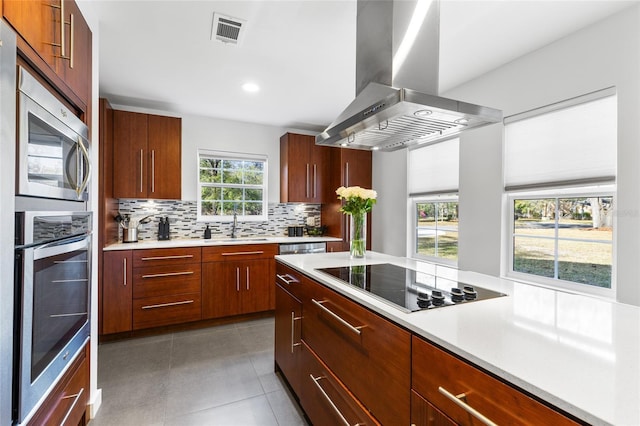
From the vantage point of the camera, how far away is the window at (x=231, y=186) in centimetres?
404

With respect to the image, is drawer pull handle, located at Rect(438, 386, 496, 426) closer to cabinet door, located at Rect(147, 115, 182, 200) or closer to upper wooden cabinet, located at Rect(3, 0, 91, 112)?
upper wooden cabinet, located at Rect(3, 0, 91, 112)

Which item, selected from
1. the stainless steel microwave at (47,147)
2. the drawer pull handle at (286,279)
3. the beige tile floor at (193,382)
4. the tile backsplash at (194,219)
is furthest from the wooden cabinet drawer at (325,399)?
the tile backsplash at (194,219)

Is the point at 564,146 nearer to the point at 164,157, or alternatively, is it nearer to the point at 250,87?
the point at 250,87

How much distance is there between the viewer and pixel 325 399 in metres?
1.55

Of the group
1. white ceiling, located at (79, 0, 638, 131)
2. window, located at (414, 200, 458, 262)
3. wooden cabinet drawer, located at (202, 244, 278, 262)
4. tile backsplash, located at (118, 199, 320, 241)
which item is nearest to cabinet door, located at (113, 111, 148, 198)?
white ceiling, located at (79, 0, 638, 131)

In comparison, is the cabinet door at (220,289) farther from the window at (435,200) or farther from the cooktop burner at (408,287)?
the window at (435,200)

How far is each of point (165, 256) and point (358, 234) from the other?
6.95 feet

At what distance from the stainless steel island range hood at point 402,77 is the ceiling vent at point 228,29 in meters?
0.84

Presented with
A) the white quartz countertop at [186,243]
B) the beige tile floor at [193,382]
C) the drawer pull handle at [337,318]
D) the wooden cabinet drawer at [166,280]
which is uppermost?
the white quartz countertop at [186,243]

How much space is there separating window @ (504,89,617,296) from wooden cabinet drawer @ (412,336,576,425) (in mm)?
1942

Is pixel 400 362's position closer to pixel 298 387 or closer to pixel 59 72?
pixel 298 387

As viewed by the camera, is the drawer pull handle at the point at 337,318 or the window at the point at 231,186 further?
A: the window at the point at 231,186

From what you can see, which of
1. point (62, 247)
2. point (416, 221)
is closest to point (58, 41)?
point (62, 247)

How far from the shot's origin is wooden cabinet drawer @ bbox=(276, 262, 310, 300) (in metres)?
1.89
